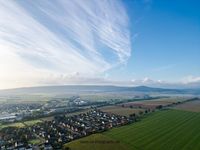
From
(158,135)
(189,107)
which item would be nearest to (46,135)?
(158,135)

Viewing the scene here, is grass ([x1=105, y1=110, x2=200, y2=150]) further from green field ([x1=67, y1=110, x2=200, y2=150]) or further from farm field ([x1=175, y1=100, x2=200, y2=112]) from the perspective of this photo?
farm field ([x1=175, y1=100, x2=200, y2=112])

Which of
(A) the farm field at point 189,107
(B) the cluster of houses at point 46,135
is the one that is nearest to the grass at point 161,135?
(B) the cluster of houses at point 46,135

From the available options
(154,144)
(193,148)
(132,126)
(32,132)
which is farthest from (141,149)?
(32,132)

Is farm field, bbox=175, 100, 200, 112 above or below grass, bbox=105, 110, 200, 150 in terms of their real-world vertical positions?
above

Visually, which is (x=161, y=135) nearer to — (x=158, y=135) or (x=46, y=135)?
(x=158, y=135)

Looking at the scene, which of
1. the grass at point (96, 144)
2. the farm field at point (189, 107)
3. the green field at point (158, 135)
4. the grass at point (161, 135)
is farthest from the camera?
the farm field at point (189, 107)

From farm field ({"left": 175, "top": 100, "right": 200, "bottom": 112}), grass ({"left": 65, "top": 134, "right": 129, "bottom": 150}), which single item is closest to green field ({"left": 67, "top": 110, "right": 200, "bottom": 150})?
grass ({"left": 65, "top": 134, "right": 129, "bottom": 150})

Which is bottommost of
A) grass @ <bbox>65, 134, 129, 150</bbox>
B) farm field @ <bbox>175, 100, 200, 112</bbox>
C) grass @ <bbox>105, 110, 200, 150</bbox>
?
grass @ <bbox>65, 134, 129, 150</bbox>

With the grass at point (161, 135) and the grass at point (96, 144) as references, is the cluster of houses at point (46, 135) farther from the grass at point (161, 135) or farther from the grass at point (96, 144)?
the grass at point (161, 135)
